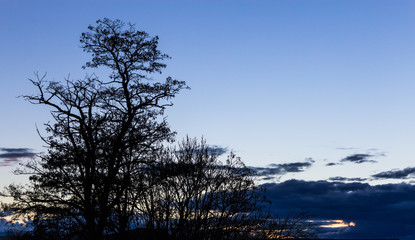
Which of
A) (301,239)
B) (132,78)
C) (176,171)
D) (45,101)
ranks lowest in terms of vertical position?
(301,239)

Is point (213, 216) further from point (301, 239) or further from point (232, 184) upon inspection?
point (301, 239)

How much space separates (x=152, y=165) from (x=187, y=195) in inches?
126

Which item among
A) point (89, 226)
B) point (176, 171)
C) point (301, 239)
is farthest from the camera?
point (301, 239)

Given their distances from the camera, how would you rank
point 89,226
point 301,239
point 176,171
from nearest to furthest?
point 89,226 < point 176,171 < point 301,239

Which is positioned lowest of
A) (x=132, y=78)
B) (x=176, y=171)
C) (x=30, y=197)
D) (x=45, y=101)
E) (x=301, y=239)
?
(x=301, y=239)

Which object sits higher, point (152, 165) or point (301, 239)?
point (152, 165)

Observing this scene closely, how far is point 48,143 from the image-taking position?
24938mm

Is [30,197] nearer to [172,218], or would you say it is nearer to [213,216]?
[172,218]

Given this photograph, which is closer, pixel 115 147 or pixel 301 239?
pixel 115 147

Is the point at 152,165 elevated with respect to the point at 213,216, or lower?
elevated

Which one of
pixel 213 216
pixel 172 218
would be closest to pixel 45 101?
pixel 172 218

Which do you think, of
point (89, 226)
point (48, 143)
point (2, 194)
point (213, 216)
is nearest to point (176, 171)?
point (213, 216)

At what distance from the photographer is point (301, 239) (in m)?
27.5

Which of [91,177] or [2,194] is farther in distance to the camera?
[2,194]
